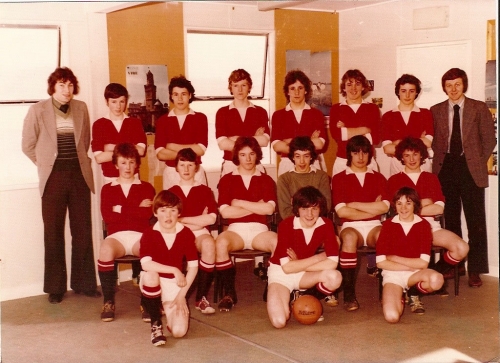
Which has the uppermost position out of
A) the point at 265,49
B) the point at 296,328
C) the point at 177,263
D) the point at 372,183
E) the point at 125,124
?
the point at 265,49

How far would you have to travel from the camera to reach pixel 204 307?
Result: 4359 millimetres

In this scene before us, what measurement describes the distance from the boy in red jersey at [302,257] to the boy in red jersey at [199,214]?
47 centimetres

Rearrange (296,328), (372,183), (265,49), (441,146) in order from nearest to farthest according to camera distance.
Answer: (296,328) < (372,183) < (441,146) < (265,49)

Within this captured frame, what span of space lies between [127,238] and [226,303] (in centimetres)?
86

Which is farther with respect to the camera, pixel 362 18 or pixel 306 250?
pixel 362 18

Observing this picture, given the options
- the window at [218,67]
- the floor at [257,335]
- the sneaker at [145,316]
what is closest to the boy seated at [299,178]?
the floor at [257,335]

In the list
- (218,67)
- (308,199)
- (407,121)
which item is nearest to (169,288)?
(308,199)

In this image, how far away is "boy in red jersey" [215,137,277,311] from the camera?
14.5 feet

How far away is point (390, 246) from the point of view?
4254 millimetres

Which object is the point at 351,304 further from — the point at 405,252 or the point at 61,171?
the point at 61,171

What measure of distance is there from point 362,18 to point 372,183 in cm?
231

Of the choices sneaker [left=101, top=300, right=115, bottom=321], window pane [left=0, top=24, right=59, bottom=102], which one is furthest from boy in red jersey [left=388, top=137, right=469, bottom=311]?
window pane [left=0, top=24, right=59, bottom=102]

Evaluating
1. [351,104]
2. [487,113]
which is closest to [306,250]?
[351,104]

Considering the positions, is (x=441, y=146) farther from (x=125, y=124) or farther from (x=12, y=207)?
(x=12, y=207)
